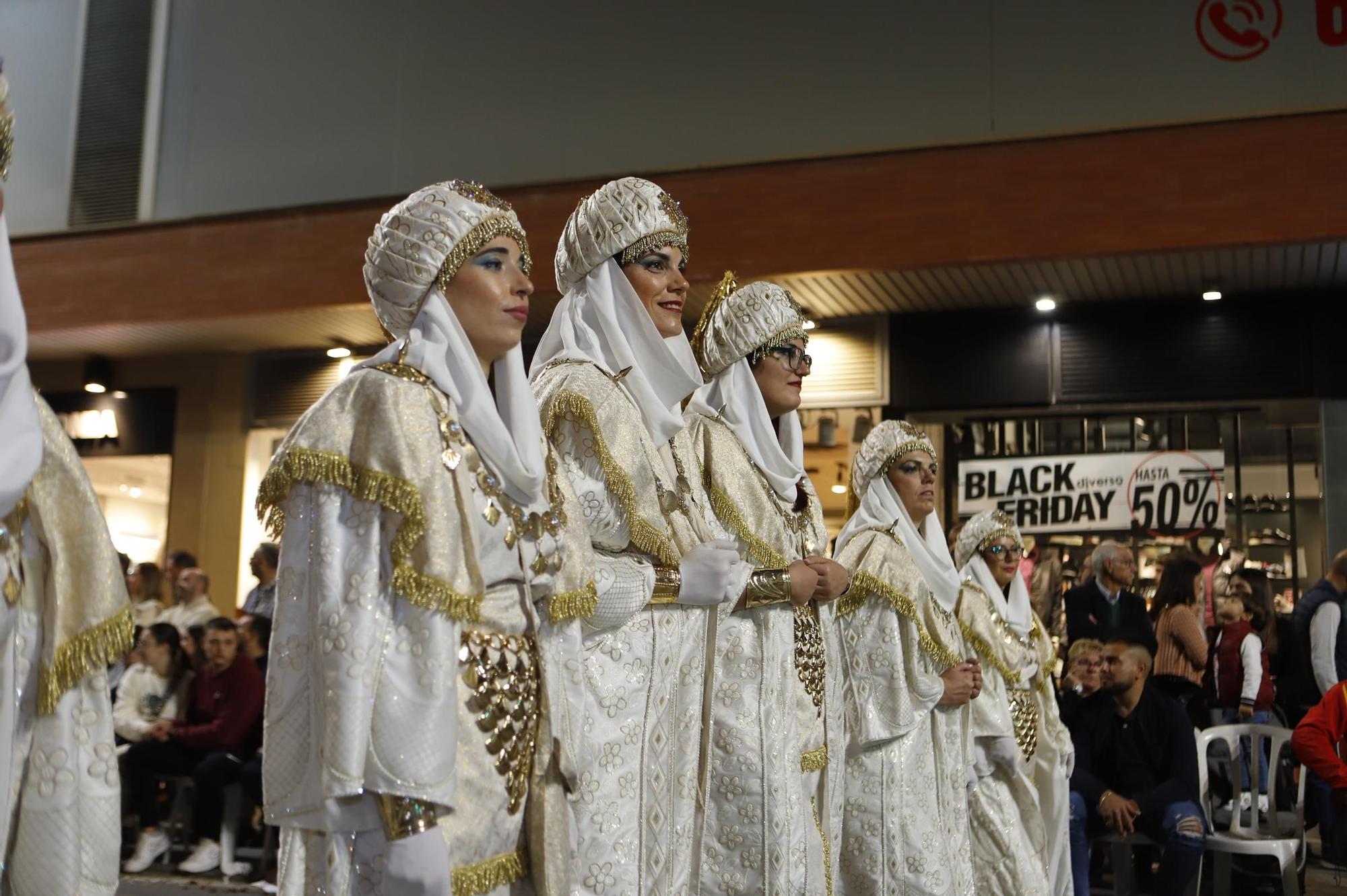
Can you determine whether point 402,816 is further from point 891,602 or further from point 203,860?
point 203,860

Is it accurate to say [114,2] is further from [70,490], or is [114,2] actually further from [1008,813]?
[70,490]

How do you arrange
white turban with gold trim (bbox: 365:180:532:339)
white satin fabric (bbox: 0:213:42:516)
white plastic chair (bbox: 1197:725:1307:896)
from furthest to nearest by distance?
white plastic chair (bbox: 1197:725:1307:896), white turban with gold trim (bbox: 365:180:532:339), white satin fabric (bbox: 0:213:42:516)

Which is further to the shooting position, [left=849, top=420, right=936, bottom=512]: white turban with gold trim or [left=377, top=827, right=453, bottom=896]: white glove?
[left=849, top=420, right=936, bottom=512]: white turban with gold trim

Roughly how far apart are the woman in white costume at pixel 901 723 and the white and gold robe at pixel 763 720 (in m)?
0.44

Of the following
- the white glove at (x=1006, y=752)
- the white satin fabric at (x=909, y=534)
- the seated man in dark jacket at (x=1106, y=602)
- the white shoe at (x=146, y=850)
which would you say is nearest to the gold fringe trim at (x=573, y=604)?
the white satin fabric at (x=909, y=534)

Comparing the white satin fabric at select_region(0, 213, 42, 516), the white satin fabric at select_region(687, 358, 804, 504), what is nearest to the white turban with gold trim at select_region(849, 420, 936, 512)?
the white satin fabric at select_region(687, 358, 804, 504)

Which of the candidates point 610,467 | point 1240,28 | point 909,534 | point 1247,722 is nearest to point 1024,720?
point 909,534

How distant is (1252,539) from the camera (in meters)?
8.12

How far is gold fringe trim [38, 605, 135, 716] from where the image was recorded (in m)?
1.61

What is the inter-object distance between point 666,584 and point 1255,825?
3.60m

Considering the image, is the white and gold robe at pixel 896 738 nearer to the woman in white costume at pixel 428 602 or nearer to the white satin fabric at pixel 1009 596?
the white satin fabric at pixel 1009 596

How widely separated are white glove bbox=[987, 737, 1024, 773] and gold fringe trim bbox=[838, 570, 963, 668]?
755 millimetres

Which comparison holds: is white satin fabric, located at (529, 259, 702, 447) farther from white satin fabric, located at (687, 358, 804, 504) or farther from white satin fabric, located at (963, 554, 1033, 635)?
white satin fabric, located at (963, 554, 1033, 635)

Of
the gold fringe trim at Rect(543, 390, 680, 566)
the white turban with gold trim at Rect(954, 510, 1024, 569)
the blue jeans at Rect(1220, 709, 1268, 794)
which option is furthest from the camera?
the blue jeans at Rect(1220, 709, 1268, 794)
